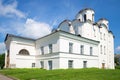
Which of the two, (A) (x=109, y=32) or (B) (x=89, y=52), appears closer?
(B) (x=89, y=52)

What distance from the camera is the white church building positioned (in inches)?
1133

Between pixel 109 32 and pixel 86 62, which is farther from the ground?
pixel 109 32

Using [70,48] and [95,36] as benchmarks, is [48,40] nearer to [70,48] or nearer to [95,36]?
[70,48]

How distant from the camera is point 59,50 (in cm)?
2806

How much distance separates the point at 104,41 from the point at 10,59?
75.5 ft

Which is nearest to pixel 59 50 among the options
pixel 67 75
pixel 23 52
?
pixel 23 52

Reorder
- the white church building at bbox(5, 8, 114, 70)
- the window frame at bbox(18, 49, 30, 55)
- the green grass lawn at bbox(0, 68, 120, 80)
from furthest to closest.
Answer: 1. the window frame at bbox(18, 49, 30, 55)
2. the white church building at bbox(5, 8, 114, 70)
3. the green grass lawn at bbox(0, 68, 120, 80)

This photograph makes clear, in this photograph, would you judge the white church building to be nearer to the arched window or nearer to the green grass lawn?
the arched window

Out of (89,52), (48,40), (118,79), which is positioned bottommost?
(118,79)

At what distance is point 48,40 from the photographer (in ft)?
102

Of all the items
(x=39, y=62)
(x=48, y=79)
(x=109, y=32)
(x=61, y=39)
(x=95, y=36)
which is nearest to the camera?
(x=48, y=79)

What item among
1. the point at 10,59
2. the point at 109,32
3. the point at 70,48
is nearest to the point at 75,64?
the point at 70,48

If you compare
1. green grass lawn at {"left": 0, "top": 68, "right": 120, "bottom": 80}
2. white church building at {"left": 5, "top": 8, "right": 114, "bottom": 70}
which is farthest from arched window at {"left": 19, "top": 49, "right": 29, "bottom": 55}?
green grass lawn at {"left": 0, "top": 68, "right": 120, "bottom": 80}

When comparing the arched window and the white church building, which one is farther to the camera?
the arched window
